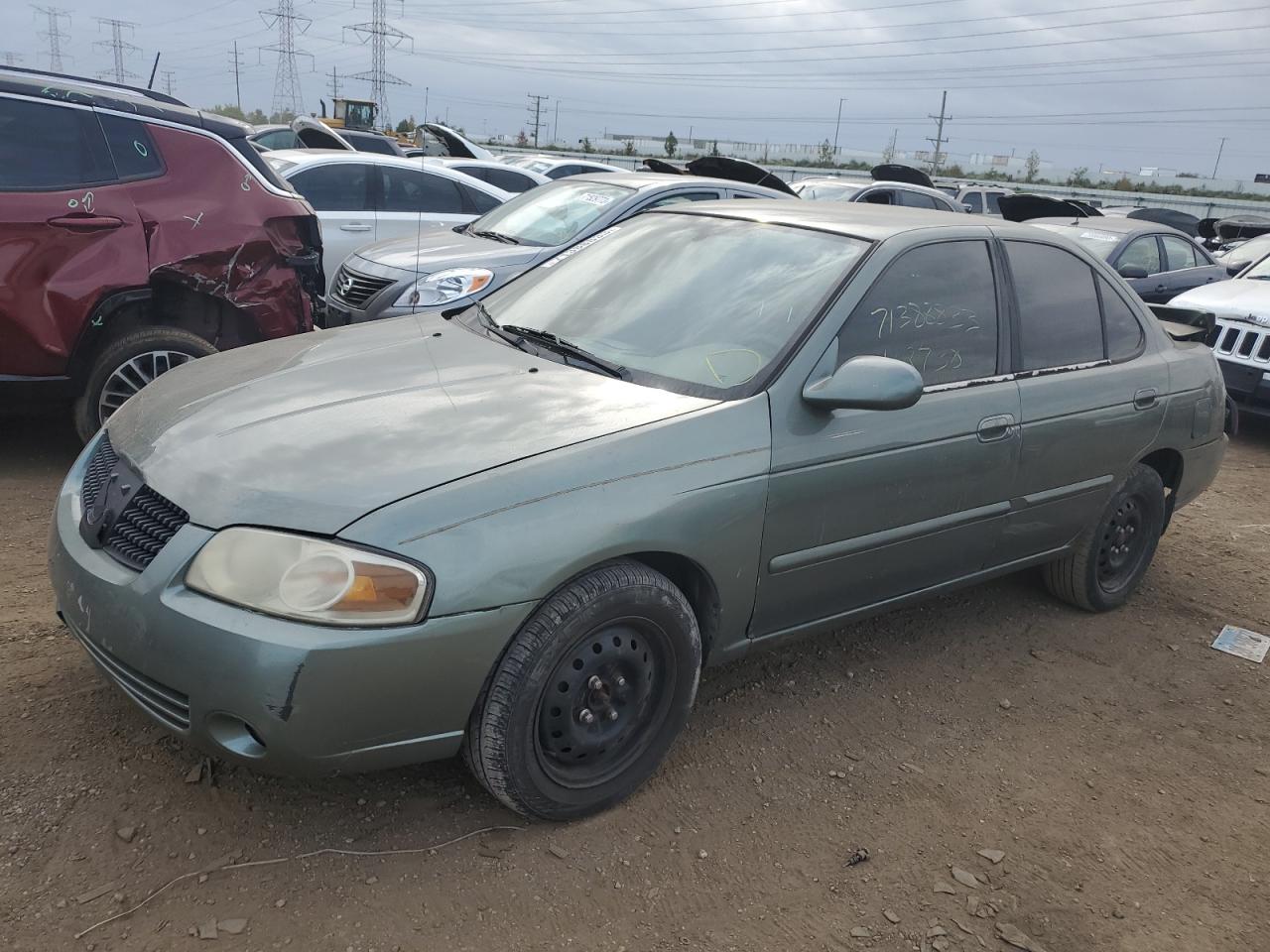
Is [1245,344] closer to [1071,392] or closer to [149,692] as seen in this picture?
[1071,392]

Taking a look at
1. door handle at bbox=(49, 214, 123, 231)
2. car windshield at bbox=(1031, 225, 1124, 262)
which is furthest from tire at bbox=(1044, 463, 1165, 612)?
car windshield at bbox=(1031, 225, 1124, 262)

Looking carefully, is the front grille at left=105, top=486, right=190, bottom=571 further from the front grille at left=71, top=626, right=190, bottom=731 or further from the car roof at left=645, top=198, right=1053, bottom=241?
the car roof at left=645, top=198, right=1053, bottom=241

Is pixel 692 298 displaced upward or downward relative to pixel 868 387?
upward

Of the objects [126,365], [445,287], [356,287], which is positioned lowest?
[126,365]

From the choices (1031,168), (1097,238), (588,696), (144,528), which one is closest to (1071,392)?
(588,696)

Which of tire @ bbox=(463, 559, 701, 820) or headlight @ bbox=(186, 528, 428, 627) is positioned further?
tire @ bbox=(463, 559, 701, 820)

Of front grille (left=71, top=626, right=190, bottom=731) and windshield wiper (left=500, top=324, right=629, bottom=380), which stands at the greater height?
windshield wiper (left=500, top=324, right=629, bottom=380)

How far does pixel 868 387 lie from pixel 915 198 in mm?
12012

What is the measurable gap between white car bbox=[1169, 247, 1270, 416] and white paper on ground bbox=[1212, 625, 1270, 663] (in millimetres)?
3784

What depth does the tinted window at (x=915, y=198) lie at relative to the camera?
13.5 metres

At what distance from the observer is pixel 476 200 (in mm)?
9336

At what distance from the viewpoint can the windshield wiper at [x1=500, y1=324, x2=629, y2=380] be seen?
9.80 ft

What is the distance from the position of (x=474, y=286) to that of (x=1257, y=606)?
4871 millimetres

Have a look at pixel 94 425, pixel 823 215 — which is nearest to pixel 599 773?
pixel 823 215
